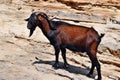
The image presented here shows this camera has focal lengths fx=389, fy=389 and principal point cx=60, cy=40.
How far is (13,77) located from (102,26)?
4.64 meters

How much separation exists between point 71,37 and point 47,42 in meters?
2.96

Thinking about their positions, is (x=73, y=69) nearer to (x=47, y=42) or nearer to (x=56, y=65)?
(x=56, y=65)

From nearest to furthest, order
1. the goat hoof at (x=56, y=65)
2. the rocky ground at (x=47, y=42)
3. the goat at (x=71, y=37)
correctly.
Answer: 1. the goat at (x=71, y=37)
2. the rocky ground at (x=47, y=42)
3. the goat hoof at (x=56, y=65)

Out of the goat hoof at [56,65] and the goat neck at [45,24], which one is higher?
the goat neck at [45,24]

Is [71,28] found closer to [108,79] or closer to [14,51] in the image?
[108,79]

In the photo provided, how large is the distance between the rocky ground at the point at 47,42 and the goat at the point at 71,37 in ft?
2.02

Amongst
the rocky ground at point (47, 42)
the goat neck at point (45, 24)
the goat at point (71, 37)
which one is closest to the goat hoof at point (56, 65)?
the goat at point (71, 37)

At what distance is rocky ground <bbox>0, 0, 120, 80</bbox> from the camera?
10.5 meters

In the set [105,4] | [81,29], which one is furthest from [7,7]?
[81,29]

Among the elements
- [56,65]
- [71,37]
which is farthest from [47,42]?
[71,37]

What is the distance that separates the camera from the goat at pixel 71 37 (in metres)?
10.1

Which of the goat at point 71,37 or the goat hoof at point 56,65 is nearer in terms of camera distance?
the goat at point 71,37

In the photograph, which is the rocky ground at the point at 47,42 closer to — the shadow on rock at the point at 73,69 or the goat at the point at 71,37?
the shadow on rock at the point at 73,69

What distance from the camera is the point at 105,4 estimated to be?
15.0m
